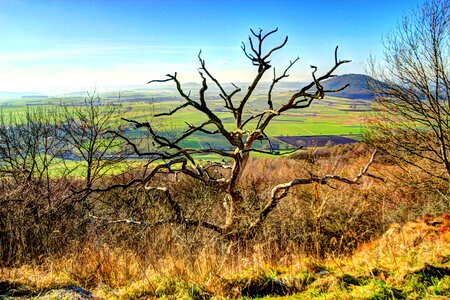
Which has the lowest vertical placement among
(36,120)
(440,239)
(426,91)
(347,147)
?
(347,147)

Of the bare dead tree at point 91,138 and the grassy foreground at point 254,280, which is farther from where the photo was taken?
the bare dead tree at point 91,138

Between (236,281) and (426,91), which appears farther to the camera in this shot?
(426,91)

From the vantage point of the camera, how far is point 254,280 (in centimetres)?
322

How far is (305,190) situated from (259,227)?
645cm

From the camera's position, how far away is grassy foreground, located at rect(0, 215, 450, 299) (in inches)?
116

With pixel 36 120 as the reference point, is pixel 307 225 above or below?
below

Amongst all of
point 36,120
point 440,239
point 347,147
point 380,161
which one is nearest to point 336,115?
point 347,147

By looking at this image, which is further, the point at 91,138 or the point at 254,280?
the point at 91,138

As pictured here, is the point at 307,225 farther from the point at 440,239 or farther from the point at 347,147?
the point at 347,147

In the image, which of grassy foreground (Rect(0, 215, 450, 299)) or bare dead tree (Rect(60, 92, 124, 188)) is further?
bare dead tree (Rect(60, 92, 124, 188))

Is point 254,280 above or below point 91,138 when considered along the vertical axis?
below

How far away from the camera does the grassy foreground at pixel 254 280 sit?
9.64 ft

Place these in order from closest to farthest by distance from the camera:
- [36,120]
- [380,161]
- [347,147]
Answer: [36,120] → [380,161] → [347,147]

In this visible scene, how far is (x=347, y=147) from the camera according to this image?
3794 centimetres
